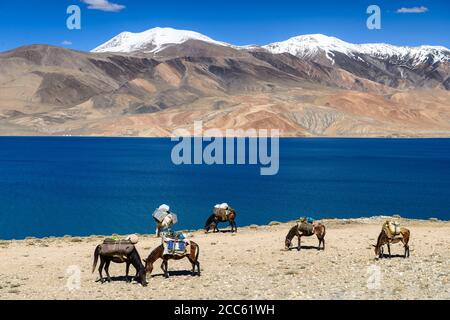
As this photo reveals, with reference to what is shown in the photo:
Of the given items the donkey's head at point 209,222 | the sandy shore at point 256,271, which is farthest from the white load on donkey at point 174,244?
the donkey's head at point 209,222

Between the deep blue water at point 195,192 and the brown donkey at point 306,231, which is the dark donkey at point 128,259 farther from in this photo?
the deep blue water at point 195,192

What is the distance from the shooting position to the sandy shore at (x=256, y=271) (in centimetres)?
1636

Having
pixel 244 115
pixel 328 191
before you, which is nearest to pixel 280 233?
pixel 328 191

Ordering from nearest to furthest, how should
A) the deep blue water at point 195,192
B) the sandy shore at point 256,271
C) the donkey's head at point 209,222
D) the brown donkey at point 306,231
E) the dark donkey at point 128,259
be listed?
the sandy shore at point 256,271, the dark donkey at point 128,259, the brown donkey at point 306,231, the donkey's head at point 209,222, the deep blue water at point 195,192

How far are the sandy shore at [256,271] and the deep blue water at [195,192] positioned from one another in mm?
13781

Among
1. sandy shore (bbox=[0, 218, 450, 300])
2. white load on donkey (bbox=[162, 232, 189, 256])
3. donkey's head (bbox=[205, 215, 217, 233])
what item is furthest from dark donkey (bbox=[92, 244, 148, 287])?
donkey's head (bbox=[205, 215, 217, 233])

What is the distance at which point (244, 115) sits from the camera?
191625 millimetres

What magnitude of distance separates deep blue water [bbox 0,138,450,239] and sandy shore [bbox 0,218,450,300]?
13.8 m

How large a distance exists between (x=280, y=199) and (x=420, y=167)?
43.5 meters

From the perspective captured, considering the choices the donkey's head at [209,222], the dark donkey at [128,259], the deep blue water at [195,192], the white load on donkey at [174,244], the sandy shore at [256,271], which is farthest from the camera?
the deep blue water at [195,192]

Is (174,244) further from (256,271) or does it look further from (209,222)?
(209,222)

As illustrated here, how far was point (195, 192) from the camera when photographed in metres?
60.0

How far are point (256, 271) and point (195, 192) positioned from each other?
40496 millimetres
